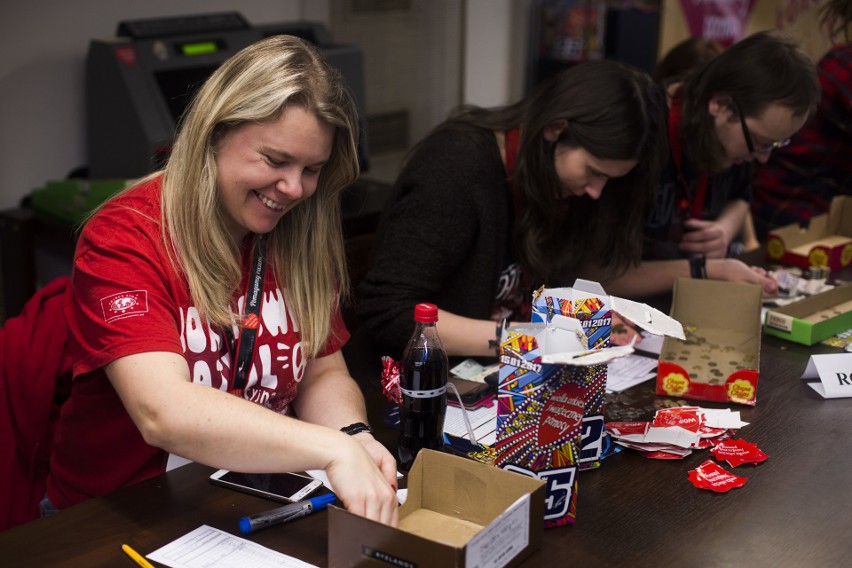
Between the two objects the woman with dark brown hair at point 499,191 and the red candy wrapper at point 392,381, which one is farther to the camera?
the woman with dark brown hair at point 499,191

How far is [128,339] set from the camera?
126cm

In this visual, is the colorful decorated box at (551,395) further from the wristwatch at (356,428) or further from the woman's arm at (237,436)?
the wristwatch at (356,428)

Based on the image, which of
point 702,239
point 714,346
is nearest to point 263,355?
point 714,346

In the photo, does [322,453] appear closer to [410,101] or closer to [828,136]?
[828,136]

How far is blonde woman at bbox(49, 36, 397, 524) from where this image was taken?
1.21 metres

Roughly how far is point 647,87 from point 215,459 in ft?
3.92

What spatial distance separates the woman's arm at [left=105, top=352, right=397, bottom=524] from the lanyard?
0.24m

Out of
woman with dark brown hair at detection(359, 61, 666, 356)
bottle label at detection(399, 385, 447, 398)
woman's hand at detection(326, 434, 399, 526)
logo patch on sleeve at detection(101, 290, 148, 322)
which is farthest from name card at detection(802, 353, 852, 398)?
logo patch on sleeve at detection(101, 290, 148, 322)

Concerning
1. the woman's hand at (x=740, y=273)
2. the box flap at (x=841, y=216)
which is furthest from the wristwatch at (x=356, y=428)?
the box flap at (x=841, y=216)

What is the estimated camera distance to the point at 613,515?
1.27 meters

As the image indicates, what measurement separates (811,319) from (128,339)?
1.47 m

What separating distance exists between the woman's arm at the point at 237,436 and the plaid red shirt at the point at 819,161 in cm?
229

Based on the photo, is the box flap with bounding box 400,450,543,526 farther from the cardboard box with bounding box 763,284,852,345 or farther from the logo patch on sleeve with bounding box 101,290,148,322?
the cardboard box with bounding box 763,284,852,345

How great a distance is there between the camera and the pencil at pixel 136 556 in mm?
1116
